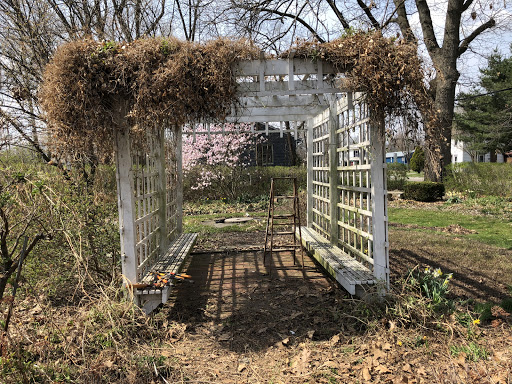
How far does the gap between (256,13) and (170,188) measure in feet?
17.8

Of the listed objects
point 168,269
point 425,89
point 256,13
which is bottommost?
point 168,269

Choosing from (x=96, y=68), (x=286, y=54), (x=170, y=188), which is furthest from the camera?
(x=170, y=188)

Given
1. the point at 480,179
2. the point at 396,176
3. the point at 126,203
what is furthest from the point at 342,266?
the point at 396,176

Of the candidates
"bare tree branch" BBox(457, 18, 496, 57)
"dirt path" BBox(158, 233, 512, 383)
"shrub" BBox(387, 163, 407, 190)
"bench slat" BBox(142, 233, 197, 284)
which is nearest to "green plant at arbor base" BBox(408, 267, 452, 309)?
"dirt path" BBox(158, 233, 512, 383)

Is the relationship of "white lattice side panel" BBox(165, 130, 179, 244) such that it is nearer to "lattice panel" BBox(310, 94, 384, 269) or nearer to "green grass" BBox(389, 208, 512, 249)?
"lattice panel" BBox(310, 94, 384, 269)

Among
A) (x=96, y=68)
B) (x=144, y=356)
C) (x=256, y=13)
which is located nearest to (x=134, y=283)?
(x=144, y=356)

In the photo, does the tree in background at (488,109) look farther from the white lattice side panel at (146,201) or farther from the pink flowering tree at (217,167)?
the white lattice side panel at (146,201)

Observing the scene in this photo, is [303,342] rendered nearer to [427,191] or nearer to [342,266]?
[342,266]

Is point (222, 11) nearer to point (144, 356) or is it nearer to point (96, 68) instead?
point (96, 68)

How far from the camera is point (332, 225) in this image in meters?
5.87

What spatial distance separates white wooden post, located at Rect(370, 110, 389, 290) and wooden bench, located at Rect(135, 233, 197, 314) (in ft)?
7.24

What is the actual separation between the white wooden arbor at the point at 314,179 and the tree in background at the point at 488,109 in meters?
20.8

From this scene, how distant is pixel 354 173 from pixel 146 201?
271 cm

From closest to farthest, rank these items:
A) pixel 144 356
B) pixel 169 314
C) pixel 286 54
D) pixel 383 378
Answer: pixel 383 378
pixel 144 356
pixel 286 54
pixel 169 314
